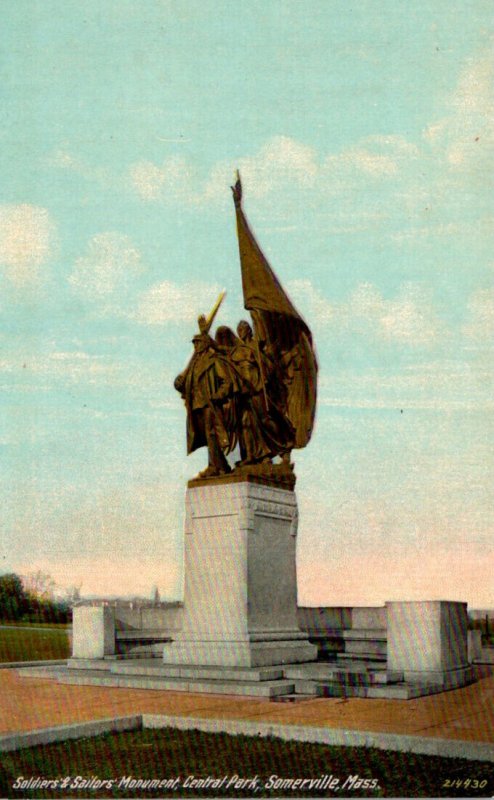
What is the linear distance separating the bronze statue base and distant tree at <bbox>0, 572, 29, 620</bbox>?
811 inches

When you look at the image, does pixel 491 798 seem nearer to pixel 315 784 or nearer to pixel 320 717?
pixel 315 784

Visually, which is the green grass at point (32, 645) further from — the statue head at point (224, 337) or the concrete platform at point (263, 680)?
the statue head at point (224, 337)

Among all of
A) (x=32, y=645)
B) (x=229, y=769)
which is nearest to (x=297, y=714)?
(x=229, y=769)

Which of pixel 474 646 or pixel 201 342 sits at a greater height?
pixel 201 342

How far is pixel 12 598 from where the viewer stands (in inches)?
1321

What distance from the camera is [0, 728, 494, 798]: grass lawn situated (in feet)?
20.0

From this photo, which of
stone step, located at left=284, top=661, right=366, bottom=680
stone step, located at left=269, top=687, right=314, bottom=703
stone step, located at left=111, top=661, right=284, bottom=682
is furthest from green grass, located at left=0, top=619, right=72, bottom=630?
stone step, located at left=269, top=687, right=314, bottom=703

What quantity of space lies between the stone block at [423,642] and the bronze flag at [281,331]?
4143mm

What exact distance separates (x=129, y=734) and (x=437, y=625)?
18.8ft

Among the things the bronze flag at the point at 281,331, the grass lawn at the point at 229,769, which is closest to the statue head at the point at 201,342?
the bronze flag at the point at 281,331

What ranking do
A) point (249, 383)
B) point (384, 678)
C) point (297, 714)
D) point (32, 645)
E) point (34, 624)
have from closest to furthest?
point (297, 714) < point (384, 678) < point (249, 383) < point (32, 645) < point (34, 624)

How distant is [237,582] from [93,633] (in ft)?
10.7

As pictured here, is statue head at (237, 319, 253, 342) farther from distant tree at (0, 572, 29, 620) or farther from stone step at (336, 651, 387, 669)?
distant tree at (0, 572, 29, 620)

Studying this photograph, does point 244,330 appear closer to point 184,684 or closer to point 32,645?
point 184,684
